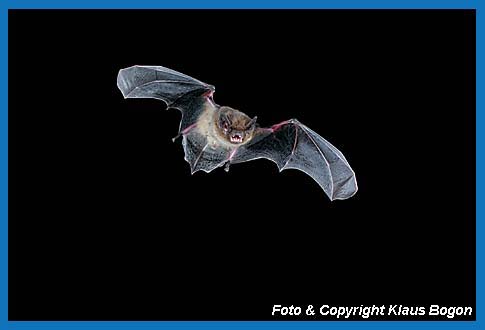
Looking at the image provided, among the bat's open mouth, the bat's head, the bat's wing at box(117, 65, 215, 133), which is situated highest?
the bat's wing at box(117, 65, 215, 133)

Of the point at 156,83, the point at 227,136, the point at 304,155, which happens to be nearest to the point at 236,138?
the point at 227,136

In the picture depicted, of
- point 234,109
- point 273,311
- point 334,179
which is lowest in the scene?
point 273,311

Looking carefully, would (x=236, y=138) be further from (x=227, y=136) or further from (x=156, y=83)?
(x=156, y=83)

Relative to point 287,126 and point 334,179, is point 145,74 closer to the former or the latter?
point 287,126

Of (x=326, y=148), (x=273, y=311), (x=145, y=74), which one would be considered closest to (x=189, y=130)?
(x=145, y=74)

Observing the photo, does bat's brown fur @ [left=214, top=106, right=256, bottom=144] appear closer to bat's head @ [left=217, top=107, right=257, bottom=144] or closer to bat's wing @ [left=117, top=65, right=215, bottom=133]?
bat's head @ [left=217, top=107, right=257, bottom=144]

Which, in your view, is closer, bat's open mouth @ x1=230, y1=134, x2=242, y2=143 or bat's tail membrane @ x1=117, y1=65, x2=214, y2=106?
bat's tail membrane @ x1=117, y1=65, x2=214, y2=106

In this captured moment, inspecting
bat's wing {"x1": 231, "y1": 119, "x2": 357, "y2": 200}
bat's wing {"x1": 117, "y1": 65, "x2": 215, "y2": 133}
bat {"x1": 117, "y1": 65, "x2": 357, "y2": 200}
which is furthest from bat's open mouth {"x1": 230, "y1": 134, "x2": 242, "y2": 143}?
bat's wing {"x1": 117, "y1": 65, "x2": 215, "y2": 133}
